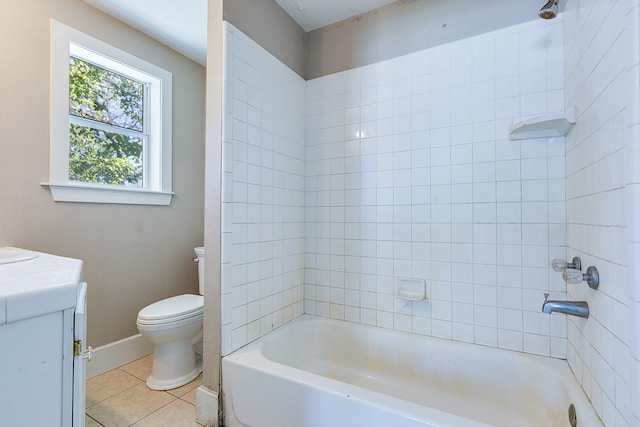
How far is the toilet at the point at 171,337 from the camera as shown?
1.76 m

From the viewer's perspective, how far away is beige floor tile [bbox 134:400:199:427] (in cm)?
151

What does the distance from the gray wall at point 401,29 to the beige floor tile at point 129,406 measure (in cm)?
227

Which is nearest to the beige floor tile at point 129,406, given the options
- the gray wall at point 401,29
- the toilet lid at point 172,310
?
the toilet lid at point 172,310

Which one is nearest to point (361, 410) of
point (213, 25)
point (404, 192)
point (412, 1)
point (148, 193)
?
point (404, 192)

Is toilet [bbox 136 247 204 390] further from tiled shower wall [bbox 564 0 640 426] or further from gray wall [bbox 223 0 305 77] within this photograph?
tiled shower wall [bbox 564 0 640 426]

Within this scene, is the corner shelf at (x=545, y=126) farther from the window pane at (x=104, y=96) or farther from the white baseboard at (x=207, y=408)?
the window pane at (x=104, y=96)

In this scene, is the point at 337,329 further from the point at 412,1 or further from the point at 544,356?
the point at 412,1

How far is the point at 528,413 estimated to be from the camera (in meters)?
1.39

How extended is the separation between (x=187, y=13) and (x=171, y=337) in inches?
82.6

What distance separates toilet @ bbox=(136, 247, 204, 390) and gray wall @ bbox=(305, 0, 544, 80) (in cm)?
181

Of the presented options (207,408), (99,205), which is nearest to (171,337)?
(207,408)

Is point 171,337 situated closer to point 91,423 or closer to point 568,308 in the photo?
point 91,423

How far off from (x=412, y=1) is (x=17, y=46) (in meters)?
2.27

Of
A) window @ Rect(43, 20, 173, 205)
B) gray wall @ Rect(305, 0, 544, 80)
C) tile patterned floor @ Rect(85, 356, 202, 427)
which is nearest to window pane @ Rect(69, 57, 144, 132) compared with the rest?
window @ Rect(43, 20, 173, 205)
